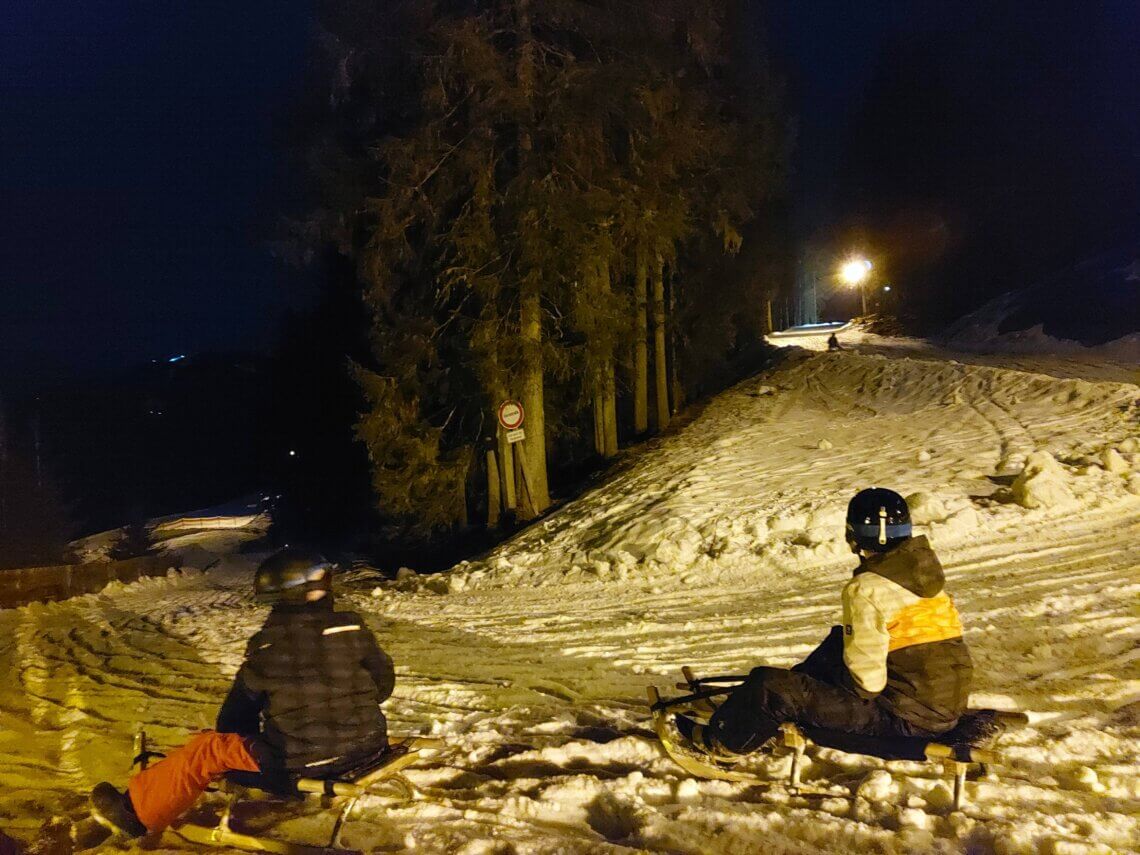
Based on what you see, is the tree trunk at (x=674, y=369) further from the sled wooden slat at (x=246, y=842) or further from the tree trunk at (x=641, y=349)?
the sled wooden slat at (x=246, y=842)

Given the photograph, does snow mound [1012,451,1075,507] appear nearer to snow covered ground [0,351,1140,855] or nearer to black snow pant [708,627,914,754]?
snow covered ground [0,351,1140,855]

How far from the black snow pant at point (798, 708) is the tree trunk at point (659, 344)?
16908mm

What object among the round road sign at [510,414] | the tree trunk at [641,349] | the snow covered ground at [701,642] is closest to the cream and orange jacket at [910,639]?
the snow covered ground at [701,642]

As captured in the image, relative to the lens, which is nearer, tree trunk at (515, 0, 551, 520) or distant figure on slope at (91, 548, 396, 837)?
distant figure on slope at (91, 548, 396, 837)

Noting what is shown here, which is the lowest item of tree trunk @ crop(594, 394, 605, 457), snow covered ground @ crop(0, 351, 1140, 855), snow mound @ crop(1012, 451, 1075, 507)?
snow covered ground @ crop(0, 351, 1140, 855)

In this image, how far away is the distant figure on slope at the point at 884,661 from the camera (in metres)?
4.34

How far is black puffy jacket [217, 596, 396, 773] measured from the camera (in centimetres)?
443

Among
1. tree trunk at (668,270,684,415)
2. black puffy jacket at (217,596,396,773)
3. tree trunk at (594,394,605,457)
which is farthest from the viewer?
tree trunk at (668,270,684,415)

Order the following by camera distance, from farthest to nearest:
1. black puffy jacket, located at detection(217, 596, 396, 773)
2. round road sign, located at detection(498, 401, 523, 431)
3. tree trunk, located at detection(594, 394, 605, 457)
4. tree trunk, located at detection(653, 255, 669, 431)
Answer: tree trunk, located at detection(653, 255, 669, 431)
tree trunk, located at detection(594, 394, 605, 457)
round road sign, located at detection(498, 401, 523, 431)
black puffy jacket, located at detection(217, 596, 396, 773)

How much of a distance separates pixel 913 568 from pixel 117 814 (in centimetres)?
426

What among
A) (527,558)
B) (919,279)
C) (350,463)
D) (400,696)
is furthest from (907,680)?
(919,279)

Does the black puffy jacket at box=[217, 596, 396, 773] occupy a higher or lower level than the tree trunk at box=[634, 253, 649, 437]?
lower

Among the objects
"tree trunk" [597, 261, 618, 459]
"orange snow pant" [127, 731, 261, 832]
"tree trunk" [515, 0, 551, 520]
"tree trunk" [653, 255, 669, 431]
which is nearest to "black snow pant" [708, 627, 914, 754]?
"orange snow pant" [127, 731, 261, 832]

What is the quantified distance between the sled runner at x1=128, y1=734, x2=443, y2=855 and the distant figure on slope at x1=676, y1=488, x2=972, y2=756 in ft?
6.22
